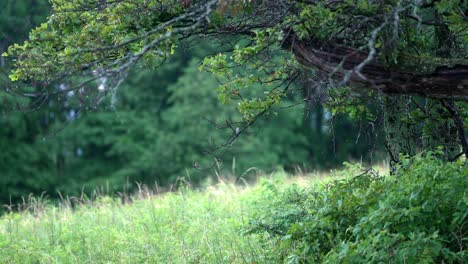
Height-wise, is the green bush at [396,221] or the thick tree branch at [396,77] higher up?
the thick tree branch at [396,77]

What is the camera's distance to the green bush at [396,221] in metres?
5.20

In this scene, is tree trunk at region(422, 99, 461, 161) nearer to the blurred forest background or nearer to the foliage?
the foliage

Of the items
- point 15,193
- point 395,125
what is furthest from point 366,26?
point 15,193

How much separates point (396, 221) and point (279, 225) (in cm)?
182

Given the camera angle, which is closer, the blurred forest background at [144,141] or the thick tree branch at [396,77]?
the thick tree branch at [396,77]

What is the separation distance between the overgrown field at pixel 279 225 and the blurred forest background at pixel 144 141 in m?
13.6

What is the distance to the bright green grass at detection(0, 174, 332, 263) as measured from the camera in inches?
340

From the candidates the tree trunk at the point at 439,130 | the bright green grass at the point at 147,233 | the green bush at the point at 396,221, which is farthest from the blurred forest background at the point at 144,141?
the green bush at the point at 396,221

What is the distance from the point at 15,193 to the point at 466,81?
846 inches

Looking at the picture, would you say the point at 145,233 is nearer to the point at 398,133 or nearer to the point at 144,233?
the point at 144,233

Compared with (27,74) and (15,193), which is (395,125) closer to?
(27,74)

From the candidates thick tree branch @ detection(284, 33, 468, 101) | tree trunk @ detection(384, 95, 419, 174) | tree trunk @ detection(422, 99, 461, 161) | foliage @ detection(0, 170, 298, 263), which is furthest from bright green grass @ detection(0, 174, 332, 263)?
thick tree branch @ detection(284, 33, 468, 101)

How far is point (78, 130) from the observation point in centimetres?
2773

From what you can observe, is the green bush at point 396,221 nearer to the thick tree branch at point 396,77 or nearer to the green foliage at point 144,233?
the thick tree branch at point 396,77
